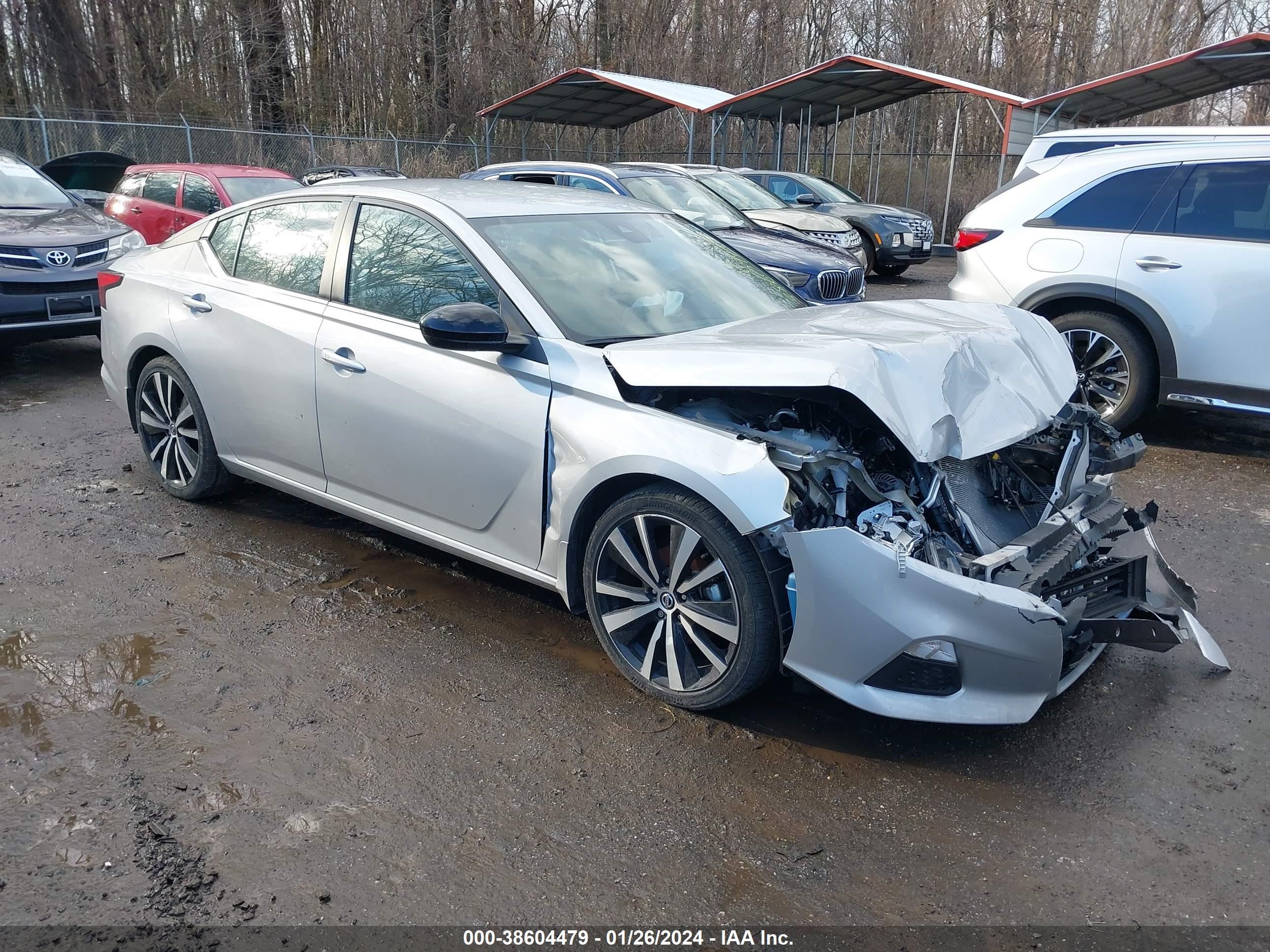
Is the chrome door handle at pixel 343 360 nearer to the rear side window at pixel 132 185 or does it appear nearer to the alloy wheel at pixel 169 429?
the alloy wheel at pixel 169 429

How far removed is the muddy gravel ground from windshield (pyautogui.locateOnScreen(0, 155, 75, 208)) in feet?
19.6

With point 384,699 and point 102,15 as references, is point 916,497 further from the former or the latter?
point 102,15

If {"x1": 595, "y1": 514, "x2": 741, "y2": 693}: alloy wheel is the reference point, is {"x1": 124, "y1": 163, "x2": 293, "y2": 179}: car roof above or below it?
above

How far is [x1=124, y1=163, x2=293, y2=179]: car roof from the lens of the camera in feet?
41.6

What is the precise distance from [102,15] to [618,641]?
28.8 m

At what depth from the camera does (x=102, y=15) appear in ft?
85.1

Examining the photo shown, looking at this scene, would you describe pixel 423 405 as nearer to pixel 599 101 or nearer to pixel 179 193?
pixel 179 193

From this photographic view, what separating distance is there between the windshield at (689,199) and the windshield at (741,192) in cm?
162

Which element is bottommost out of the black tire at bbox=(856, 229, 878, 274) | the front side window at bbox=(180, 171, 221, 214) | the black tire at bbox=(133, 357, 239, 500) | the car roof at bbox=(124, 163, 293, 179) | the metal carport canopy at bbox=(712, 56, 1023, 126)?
the black tire at bbox=(856, 229, 878, 274)

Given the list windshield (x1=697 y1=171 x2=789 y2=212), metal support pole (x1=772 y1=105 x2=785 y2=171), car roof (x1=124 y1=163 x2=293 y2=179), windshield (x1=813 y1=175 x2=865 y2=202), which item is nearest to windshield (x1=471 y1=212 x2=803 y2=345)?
windshield (x1=697 y1=171 x2=789 y2=212)

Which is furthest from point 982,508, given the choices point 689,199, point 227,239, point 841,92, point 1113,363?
point 841,92

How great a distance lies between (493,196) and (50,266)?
18.0ft

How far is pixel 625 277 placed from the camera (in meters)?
4.19

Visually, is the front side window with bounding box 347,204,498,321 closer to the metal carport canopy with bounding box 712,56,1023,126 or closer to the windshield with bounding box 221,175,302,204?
the windshield with bounding box 221,175,302,204
